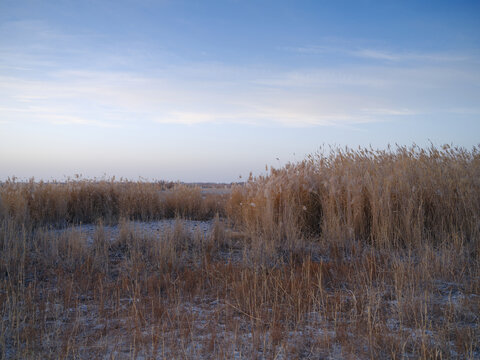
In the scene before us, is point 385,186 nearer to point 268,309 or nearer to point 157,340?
point 268,309

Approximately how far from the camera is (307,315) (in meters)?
3.36

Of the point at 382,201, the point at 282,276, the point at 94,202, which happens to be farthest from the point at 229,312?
the point at 94,202

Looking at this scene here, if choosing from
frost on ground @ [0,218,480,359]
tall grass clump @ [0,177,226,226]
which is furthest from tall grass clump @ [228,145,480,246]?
tall grass clump @ [0,177,226,226]

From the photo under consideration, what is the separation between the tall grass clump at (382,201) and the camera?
5.93 meters

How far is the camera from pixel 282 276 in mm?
4352

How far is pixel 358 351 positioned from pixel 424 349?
469 mm

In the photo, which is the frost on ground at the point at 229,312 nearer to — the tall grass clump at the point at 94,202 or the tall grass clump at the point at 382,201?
the tall grass clump at the point at 382,201

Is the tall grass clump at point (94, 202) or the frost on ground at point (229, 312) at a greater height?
the tall grass clump at point (94, 202)

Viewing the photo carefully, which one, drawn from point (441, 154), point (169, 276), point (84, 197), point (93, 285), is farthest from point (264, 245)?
point (84, 197)

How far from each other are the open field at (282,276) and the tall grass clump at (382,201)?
35 mm

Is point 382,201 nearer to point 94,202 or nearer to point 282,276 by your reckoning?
point 282,276

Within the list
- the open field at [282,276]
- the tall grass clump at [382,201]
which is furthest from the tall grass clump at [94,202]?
the tall grass clump at [382,201]

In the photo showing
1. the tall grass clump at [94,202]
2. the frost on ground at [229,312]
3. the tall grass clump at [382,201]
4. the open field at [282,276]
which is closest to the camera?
the frost on ground at [229,312]

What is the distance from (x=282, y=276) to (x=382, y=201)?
2.70 metres
